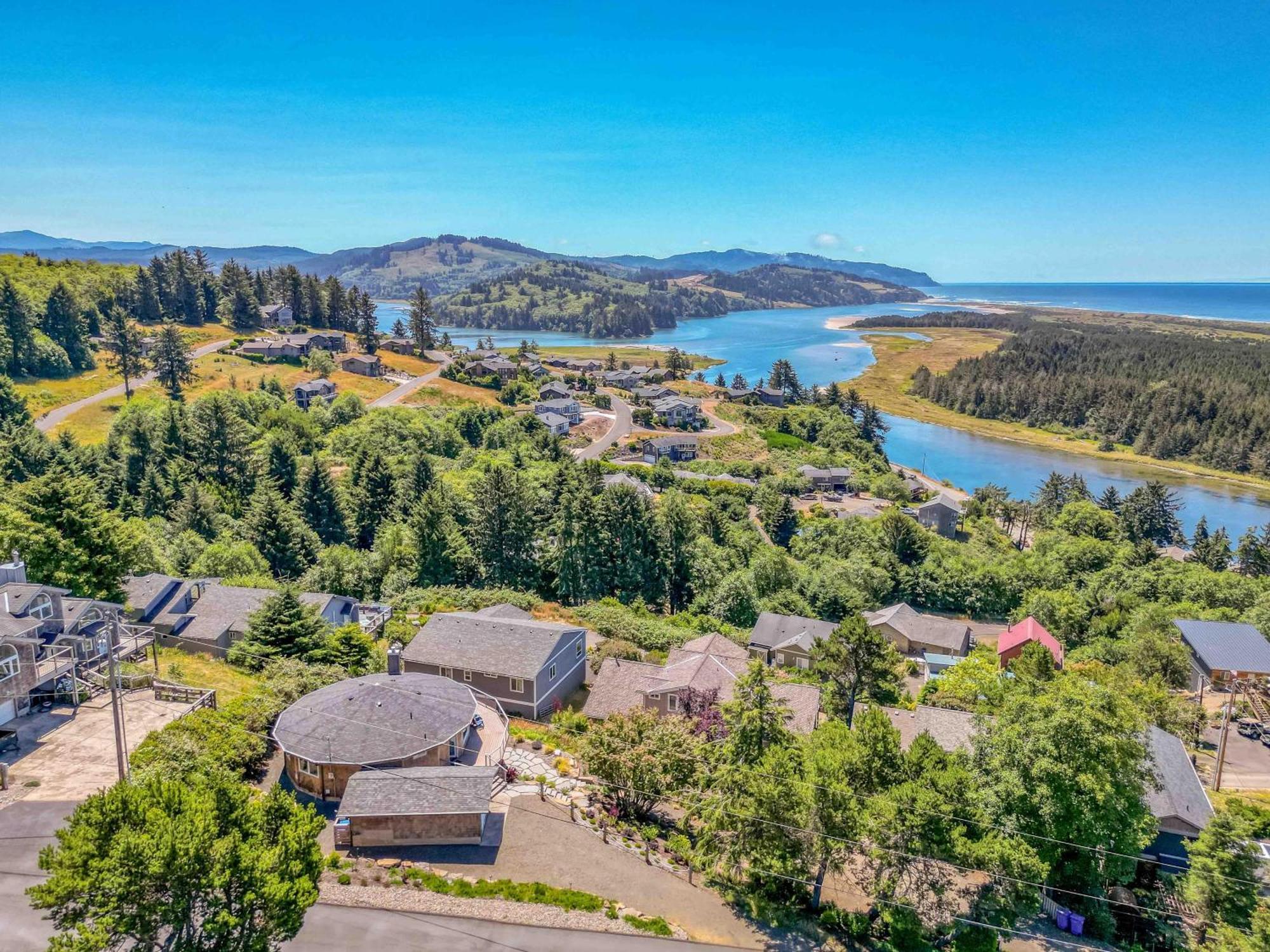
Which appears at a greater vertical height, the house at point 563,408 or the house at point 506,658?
the house at point 563,408

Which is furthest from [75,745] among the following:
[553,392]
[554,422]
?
[553,392]

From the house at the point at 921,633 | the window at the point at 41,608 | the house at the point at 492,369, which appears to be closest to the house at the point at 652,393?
the house at the point at 492,369

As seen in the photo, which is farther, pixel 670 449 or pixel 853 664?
pixel 670 449

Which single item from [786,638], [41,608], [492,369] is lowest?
[786,638]

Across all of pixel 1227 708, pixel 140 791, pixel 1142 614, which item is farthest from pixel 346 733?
pixel 1142 614

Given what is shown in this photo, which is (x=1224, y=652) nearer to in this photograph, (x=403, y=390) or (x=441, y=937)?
(x=441, y=937)

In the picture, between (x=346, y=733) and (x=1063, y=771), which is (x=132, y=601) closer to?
(x=346, y=733)

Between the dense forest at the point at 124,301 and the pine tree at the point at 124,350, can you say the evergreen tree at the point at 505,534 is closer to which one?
the pine tree at the point at 124,350
